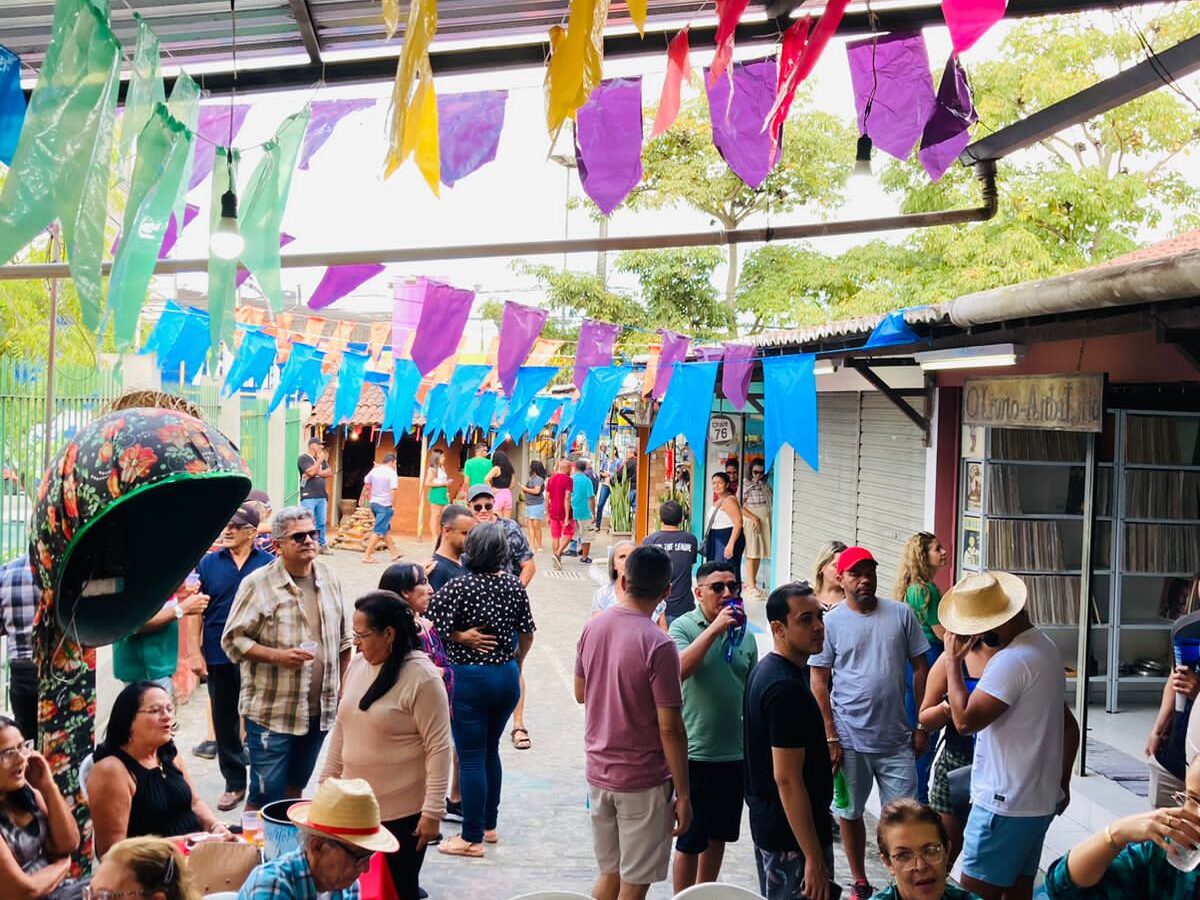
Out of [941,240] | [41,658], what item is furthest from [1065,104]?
[941,240]

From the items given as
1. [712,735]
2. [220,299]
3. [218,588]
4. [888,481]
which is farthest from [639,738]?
[888,481]

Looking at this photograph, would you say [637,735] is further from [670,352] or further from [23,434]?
[670,352]

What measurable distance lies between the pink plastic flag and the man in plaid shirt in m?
4.68

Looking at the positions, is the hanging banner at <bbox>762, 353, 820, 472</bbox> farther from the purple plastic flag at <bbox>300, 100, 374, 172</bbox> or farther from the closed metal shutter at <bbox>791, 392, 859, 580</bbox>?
the purple plastic flag at <bbox>300, 100, 374, 172</bbox>

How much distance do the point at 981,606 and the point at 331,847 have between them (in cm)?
287

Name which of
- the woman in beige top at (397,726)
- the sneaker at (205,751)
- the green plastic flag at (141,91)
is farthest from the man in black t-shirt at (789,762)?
the sneaker at (205,751)

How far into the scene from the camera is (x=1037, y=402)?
8.27m

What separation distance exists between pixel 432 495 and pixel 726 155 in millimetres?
15409

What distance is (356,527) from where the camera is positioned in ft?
81.9

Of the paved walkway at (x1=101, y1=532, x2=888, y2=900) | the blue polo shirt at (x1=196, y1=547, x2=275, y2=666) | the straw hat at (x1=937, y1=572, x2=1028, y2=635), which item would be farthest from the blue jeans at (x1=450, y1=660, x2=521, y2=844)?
the straw hat at (x1=937, y1=572, x2=1028, y2=635)

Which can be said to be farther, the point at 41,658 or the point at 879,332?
the point at 879,332

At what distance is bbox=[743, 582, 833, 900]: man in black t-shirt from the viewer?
4574 mm

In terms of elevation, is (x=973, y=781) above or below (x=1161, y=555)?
below

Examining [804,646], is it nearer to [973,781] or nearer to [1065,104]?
[973,781]
